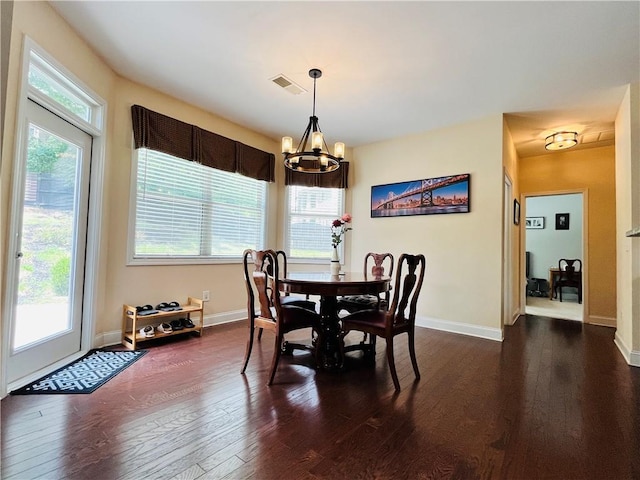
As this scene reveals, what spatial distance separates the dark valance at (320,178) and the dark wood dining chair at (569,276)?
5311mm

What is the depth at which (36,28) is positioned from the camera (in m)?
2.09

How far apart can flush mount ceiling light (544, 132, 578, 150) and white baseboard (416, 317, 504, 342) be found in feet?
9.20

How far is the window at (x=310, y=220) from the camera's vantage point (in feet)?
15.9

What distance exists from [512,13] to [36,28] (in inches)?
131

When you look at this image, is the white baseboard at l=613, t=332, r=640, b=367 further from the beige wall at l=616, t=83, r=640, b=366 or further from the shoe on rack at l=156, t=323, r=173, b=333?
the shoe on rack at l=156, t=323, r=173, b=333

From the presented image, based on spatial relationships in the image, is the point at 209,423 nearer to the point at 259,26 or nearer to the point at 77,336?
the point at 77,336

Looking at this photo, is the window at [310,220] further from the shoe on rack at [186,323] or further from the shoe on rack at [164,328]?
the shoe on rack at [164,328]

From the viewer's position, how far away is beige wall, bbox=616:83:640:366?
288cm

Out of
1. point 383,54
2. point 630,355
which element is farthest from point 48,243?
point 630,355

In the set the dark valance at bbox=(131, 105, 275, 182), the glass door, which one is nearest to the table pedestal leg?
the glass door

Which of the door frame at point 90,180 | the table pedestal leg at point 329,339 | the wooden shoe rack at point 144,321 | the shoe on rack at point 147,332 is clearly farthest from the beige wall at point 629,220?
the door frame at point 90,180

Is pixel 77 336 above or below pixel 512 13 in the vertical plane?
below

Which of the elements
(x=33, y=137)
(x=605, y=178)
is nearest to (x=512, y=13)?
(x=33, y=137)

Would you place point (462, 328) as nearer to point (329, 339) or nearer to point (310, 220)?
point (329, 339)
